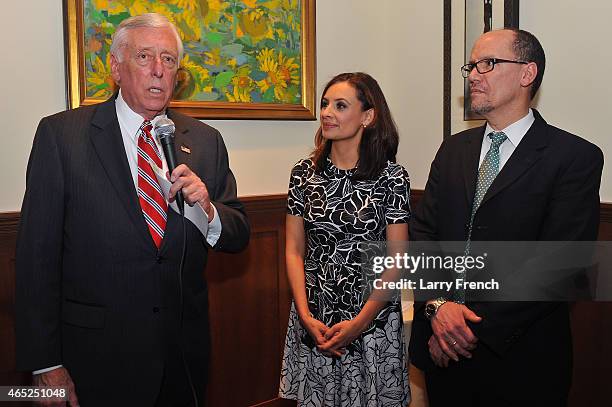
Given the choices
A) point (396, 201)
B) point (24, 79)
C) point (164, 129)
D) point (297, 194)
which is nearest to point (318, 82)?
point (297, 194)

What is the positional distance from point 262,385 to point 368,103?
5.30 feet

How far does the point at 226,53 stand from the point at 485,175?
4.77 feet

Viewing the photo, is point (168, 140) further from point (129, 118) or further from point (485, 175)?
point (485, 175)

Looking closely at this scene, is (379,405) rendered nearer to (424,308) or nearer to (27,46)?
(424,308)

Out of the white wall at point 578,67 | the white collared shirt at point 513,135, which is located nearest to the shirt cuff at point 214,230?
the white collared shirt at point 513,135

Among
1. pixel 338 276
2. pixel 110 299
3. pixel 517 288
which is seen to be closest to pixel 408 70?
pixel 338 276

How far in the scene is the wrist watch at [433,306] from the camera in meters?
2.11

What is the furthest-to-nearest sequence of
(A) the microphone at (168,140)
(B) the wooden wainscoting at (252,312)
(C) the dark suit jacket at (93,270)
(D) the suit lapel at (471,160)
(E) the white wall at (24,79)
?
(B) the wooden wainscoting at (252,312) → (E) the white wall at (24,79) → (D) the suit lapel at (471,160) → (C) the dark suit jacket at (93,270) → (A) the microphone at (168,140)

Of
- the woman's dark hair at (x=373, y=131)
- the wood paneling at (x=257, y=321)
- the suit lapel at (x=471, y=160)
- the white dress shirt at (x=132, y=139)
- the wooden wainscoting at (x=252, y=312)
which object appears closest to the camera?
the white dress shirt at (x=132, y=139)

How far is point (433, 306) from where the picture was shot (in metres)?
2.12

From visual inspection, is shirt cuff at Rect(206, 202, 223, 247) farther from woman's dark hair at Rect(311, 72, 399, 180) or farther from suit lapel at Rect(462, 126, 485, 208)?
suit lapel at Rect(462, 126, 485, 208)

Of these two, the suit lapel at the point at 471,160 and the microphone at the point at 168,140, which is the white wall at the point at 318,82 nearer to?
the microphone at the point at 168,140

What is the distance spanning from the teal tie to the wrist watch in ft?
0.17

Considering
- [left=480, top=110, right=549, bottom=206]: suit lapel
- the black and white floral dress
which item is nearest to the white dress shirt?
the black and white floral dress
